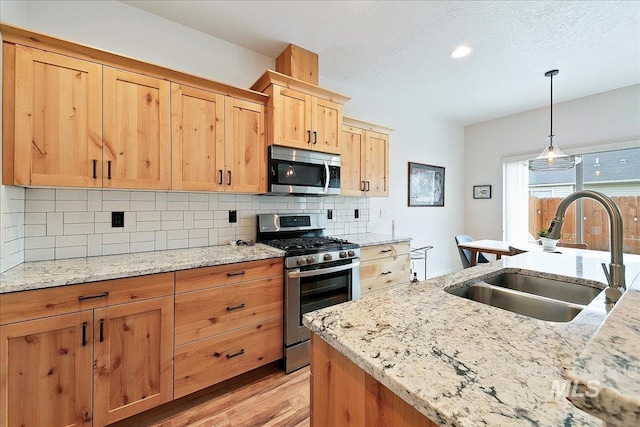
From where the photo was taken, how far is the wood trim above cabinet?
58.1 inches

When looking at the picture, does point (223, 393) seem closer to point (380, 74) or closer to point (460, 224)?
point (380, 74)

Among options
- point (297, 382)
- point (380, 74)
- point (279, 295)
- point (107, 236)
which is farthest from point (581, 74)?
point (107, 236)

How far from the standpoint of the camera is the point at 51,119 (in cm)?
158

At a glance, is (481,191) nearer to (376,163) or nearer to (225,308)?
(376,163)

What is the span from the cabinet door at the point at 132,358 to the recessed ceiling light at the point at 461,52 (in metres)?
3.35

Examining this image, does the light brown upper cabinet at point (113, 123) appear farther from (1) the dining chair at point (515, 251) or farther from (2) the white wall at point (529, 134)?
(2) the white wall at point (529, 134)

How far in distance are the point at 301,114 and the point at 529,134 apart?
13.1 feet

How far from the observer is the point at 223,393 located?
1.90 metres

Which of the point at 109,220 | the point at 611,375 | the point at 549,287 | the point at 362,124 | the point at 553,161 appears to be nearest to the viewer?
the point at 611,375

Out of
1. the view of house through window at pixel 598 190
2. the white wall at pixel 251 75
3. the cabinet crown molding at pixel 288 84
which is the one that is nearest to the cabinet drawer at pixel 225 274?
the white wall at pixel 251 75

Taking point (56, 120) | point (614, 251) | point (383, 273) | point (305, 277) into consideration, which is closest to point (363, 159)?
point (383, 273)

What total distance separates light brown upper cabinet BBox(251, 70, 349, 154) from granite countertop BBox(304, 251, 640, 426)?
5.82ft

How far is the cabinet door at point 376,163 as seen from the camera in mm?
3160

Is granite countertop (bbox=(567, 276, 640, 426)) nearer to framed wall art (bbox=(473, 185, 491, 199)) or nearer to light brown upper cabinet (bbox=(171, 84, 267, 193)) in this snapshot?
light brown upper cabinet (bbox=(171, 84, 267, 193))
